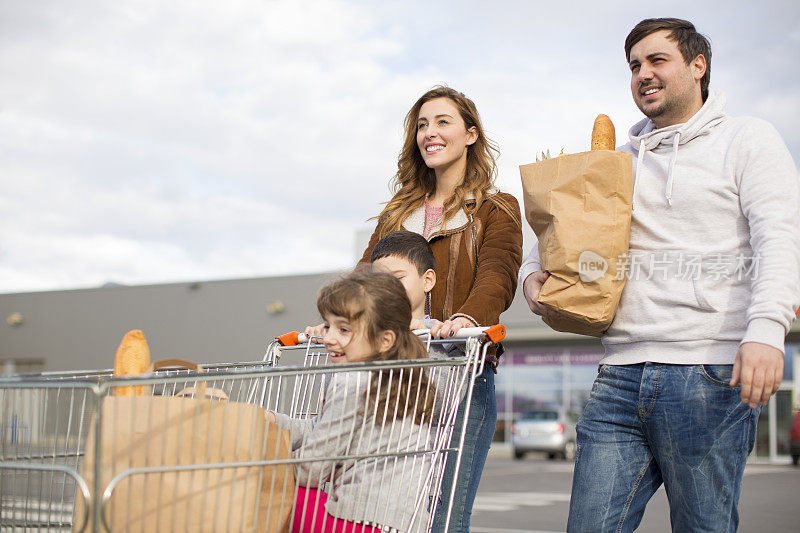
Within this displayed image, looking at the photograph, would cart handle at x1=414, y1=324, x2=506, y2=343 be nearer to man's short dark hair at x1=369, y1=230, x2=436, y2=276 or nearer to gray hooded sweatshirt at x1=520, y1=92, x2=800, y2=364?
gray hooded sweatshirt at x1=520, y1=92, x2=800, y2=364

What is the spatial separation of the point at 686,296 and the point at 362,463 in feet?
3.49

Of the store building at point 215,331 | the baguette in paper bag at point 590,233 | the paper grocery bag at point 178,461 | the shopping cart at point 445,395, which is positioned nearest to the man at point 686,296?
the baguette in paper bag at point 590,233

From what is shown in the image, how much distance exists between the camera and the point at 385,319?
2.60 meters

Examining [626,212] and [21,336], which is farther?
[21,336]

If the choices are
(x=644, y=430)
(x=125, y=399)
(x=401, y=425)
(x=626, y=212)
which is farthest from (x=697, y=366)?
(x=125, y=399)

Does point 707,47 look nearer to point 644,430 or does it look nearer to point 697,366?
point 697,366

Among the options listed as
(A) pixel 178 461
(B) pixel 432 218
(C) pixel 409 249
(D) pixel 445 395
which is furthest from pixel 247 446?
(B) pixel 432 218

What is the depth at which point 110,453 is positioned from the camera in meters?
1.98

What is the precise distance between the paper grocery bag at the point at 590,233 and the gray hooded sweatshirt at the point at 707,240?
100 millimetres

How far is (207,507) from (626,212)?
4.81 feet

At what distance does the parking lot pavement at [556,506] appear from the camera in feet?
25.1

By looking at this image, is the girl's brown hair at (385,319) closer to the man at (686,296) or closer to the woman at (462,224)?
the woman at (462,224)

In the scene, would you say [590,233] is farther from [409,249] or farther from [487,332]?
[409,249]

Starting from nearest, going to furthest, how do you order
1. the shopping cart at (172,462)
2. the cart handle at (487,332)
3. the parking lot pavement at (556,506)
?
the shopping cart at (172,462) → the cart handle at (487,332) → the parking lot pavement at (556,506)
